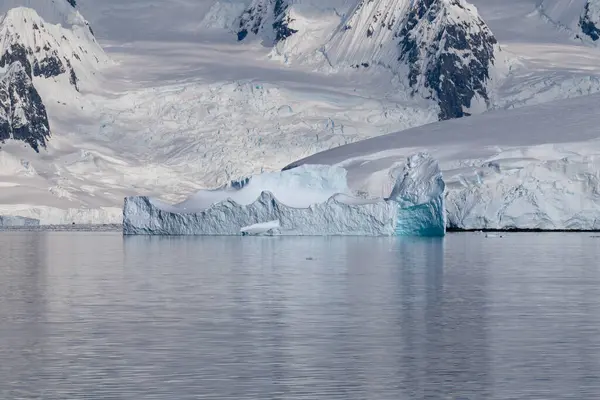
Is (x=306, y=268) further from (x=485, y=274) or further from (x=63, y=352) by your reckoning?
(x=63, y=352)

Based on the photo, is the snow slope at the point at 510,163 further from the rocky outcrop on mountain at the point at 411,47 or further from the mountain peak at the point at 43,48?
the mountain peak at the point at 43,48

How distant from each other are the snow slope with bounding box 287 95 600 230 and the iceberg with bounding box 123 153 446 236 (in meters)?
5.66

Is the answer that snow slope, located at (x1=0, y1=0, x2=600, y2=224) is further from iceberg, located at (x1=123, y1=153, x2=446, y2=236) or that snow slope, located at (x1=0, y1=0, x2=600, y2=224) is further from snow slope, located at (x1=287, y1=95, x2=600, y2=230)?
iceberg, located at (x1=123, y1=153, x2=446, y2=236)

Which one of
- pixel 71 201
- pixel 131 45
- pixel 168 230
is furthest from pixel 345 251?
pixel 131 45

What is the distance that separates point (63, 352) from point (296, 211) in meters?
48.8

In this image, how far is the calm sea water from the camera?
2091cm

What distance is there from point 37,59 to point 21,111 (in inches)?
646

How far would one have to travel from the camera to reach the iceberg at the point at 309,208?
237 feet

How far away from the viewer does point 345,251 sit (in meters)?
60.3

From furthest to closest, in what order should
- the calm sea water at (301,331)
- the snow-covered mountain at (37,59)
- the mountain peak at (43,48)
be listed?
1. the mountain peak at (43,48)
2. the snow-covered mountain at (37,59)
3. the calm sea water at (301,331)

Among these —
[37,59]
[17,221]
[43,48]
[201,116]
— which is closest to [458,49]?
[201,116]

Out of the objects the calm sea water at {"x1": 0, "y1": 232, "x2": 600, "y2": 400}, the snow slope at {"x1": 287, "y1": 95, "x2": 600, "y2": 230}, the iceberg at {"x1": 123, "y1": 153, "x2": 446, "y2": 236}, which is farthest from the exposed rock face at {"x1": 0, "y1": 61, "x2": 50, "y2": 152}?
the calm sea water at {"x1": 0, "y1": 232, "x2": 600, "y2": 400}

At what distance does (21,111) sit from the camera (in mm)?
178750

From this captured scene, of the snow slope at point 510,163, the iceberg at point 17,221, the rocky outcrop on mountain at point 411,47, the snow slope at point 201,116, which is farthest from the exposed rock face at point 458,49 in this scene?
the snow slope at point 510,163
